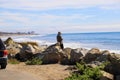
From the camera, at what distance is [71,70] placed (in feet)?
56.9

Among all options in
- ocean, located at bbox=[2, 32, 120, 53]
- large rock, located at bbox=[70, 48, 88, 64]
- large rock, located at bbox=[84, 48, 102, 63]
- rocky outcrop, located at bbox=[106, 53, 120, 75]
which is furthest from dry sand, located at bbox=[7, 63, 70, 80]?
ocean, located at bbox=[2, 32, 120, 53]

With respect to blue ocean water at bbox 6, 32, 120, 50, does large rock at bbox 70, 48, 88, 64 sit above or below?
above

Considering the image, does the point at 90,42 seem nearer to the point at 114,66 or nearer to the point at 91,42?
the point at 91,42

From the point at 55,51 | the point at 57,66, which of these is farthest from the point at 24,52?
the point at 57,66

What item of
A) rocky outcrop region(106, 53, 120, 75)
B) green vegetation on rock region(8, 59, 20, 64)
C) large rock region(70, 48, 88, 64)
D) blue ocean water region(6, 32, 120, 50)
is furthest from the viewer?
blue ocean water region(6, 32, 120, 50)

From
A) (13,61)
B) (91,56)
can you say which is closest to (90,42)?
(13,61)

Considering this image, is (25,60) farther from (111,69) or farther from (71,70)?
(111,69)

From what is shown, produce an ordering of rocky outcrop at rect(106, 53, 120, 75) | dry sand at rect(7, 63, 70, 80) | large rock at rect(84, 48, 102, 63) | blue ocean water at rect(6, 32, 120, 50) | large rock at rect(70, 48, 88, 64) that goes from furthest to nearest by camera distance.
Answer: blue ocean water at rect(6, 32, 120, 50) < large rock at rect(70, 48, 88, 64) < large rock at rect(84, 48, 102, 63) < dry sand at rect(7, 63, 70, 80) < rocky outcrop at rect(106, 53, 120, 75)

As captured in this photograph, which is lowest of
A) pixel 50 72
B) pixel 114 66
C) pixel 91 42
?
pixel 91 42

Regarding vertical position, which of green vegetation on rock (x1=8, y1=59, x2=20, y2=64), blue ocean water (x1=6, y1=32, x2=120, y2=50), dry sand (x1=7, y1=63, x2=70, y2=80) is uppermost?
green vegetation on rock (x1=8, y1=59, x2=20, y2=64)

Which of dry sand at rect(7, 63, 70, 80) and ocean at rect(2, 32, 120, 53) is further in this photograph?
ocean at rect(2, 32, 120, 53)

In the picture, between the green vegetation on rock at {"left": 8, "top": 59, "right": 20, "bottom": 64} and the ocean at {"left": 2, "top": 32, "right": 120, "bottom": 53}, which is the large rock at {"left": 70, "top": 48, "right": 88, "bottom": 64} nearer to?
the green vegetation on rock at {"left": 8, "top": 59, "right": 20, "bottom": 64}

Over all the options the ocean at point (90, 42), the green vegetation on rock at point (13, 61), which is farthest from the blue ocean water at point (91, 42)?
the green vegetation on rock at point (13, 61)

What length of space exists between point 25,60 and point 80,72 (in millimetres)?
7329
